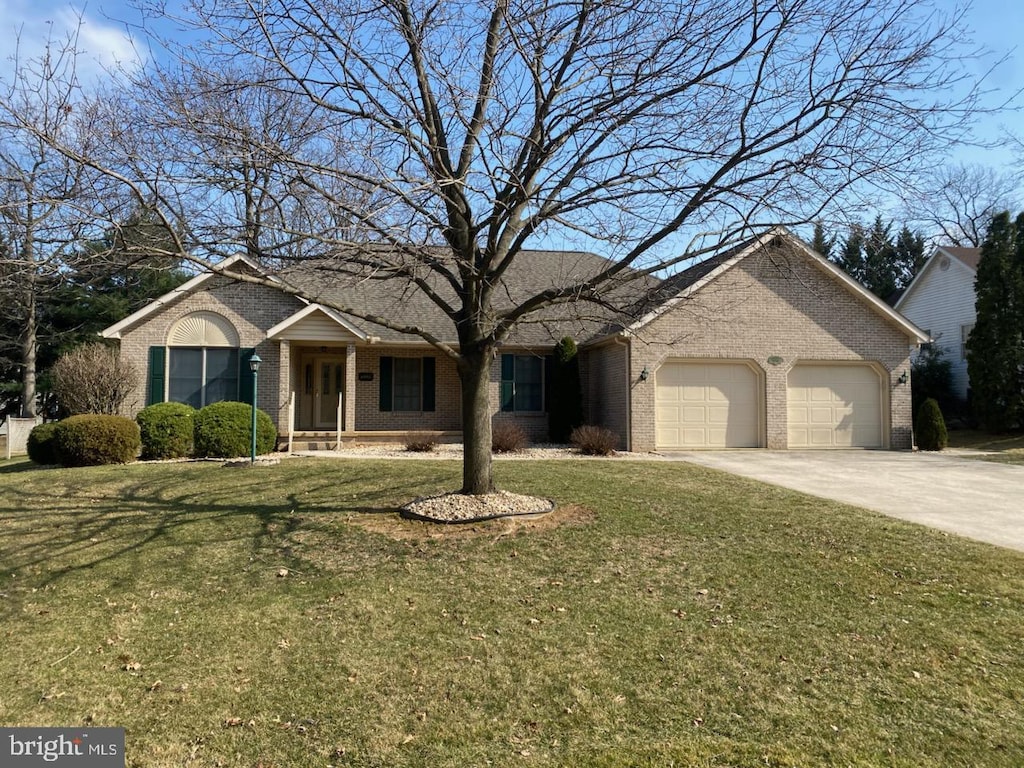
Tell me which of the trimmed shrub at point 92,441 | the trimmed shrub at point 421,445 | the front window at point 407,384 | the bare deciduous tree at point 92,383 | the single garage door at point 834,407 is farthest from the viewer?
the front window at point 407,384

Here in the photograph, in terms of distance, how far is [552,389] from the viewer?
1770 centimetres

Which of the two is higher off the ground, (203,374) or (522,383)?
(203,374)

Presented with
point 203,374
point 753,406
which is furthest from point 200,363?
point 753,406

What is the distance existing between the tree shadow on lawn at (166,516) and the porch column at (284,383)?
17.0 ft

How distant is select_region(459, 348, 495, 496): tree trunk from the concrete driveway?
5170 millimetres

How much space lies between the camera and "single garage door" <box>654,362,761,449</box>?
16375 mm

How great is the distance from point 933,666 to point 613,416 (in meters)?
12.6

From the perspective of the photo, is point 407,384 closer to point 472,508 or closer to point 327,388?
point 327,388

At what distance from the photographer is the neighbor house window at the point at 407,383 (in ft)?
59.0

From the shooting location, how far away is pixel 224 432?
13508 millimetres

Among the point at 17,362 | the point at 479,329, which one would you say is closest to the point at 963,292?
the point at 479,329

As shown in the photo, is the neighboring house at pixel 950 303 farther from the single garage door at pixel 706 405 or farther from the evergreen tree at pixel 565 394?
the evergreen tree at pixel 565 394

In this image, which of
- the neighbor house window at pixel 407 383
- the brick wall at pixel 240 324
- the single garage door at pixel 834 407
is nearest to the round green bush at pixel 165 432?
the brick wall at pixel 240 324

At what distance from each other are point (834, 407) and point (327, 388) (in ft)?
45.0
